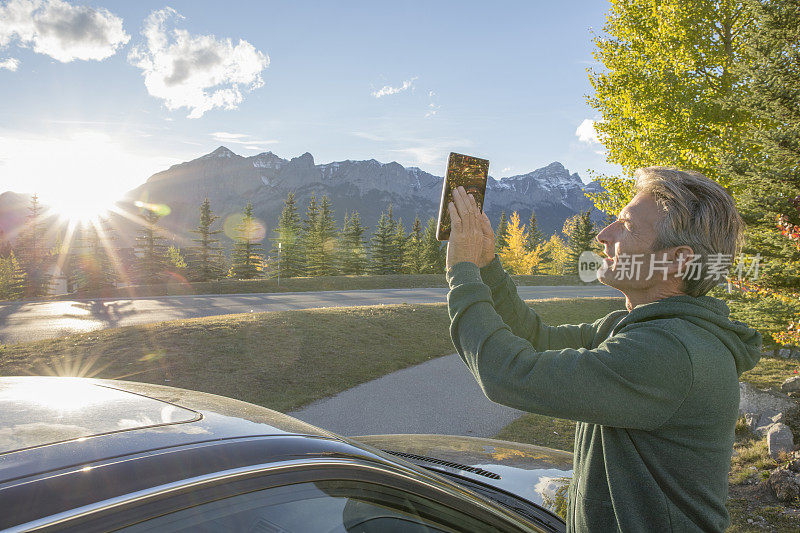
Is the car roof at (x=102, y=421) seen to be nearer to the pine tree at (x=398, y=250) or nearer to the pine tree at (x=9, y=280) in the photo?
the pine tree at (x=9, y=280)

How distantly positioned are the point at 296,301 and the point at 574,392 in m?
18.7

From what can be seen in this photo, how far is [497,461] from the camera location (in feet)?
9.60

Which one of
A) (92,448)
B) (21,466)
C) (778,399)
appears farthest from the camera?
(778,399)

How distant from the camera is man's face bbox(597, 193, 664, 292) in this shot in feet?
4.96

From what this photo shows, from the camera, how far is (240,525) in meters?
1.19

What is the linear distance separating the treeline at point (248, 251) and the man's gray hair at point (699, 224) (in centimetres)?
3664

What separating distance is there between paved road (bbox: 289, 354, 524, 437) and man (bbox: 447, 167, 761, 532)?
4.94 meters

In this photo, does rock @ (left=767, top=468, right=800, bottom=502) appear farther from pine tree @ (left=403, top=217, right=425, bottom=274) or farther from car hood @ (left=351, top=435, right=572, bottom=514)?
pine tree @ (left=403, top=217, right=425, bottom=274)

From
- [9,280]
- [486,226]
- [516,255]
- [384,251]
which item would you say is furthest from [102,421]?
[516,255]

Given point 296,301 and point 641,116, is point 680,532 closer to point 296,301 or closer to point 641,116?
point 641,116

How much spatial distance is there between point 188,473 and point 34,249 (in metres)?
54.7

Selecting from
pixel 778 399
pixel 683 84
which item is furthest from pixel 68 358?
pixel 683 84

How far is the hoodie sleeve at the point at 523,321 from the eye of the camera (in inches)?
78.7

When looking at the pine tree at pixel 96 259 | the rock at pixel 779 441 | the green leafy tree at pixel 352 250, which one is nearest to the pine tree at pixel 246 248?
the green leafy tree at pixel 352 250
